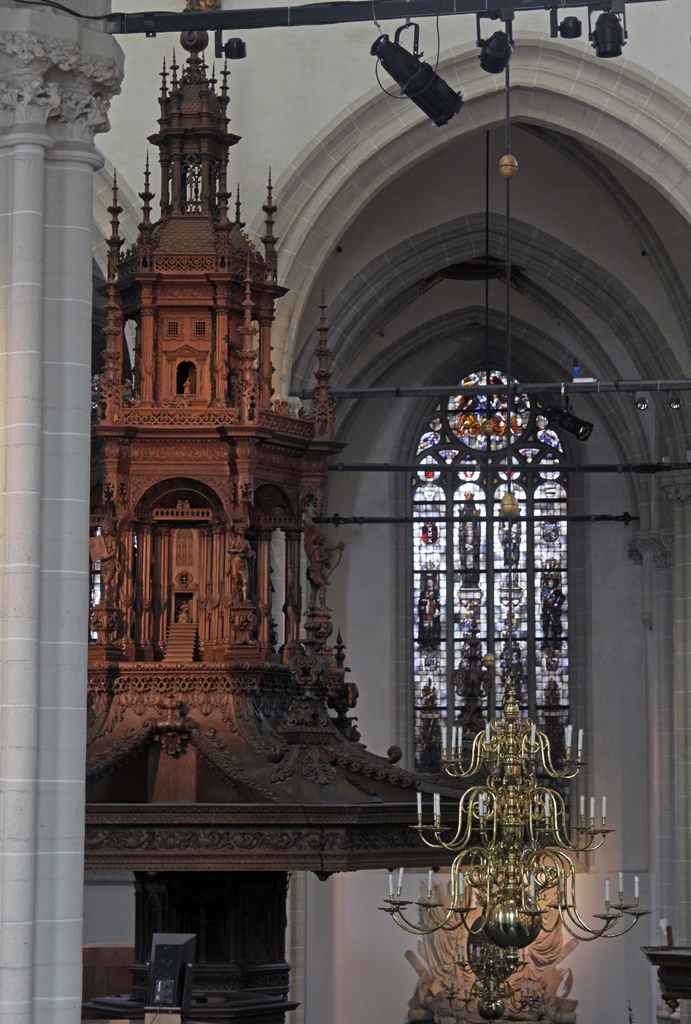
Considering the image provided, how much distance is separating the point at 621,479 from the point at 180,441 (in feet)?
45.6

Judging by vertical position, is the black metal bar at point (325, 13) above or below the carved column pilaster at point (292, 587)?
above

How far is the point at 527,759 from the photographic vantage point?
480 inches

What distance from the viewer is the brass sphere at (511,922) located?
11.4 metres

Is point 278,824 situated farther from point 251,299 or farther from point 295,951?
point 295,951

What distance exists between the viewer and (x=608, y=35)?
1062cm

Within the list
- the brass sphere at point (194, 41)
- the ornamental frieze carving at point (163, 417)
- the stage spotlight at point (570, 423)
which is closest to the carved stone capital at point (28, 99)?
the ornamental frieze carving at point (163, 417)

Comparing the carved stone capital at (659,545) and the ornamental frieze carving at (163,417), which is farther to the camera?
the carved stone capital at (659,545)

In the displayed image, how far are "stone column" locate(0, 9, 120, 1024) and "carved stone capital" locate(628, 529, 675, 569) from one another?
15.5m

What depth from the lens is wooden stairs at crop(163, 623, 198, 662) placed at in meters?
12.0

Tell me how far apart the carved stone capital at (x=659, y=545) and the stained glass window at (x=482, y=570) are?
134cm

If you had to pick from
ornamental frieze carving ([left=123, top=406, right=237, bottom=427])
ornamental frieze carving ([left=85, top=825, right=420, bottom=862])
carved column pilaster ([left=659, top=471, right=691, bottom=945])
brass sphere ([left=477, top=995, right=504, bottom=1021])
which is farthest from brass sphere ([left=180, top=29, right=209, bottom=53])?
carved column pilaster ([left=659, top=471, right=691, bottom=945])

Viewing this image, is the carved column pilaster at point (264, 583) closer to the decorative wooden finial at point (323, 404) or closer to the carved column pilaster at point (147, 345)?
the decorative wooden finial at point (323, 404)

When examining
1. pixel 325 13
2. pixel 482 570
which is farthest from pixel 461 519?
pixel 325 13

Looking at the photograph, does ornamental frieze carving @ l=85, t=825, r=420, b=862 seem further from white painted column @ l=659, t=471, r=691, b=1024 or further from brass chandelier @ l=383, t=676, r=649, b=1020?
white painted column @ l=659, t=471, r=691, b=1024
